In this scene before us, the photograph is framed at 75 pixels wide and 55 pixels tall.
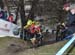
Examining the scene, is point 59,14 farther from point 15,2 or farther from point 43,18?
point 15,2

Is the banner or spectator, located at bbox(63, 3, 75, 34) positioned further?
the banner

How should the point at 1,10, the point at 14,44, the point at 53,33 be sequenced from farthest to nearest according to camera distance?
the point at 1,10
the point at 53,33
the point at 14,44

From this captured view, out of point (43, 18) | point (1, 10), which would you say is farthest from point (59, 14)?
point (1, 10)

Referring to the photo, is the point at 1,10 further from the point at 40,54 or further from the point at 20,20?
the point at 40,54

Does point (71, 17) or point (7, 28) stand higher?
point (71, 17)

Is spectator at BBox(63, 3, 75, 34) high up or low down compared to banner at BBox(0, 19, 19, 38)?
up

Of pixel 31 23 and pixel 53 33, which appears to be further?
pixel 53 33

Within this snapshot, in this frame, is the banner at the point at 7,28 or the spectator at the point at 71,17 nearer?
Answer: the spectator at the point at 71,17

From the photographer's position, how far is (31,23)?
34.2 feet

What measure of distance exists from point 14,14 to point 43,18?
129 centimetres

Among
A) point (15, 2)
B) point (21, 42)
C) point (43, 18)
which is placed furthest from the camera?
point (43, 18)

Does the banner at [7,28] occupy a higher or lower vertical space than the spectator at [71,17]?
lower

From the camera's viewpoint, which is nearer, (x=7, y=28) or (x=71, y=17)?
(x=71, y=17)

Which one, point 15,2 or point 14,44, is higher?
point 15,2
